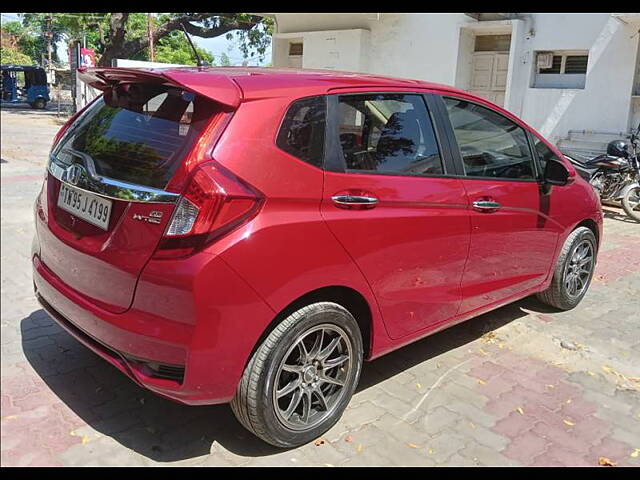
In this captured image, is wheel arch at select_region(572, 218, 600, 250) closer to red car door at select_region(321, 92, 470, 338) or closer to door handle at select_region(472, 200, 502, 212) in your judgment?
door handle at select_region(472, 200, 502, 212)

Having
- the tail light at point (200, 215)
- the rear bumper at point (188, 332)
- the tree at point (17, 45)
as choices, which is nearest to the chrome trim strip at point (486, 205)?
the rear bumper at point (188, 332)

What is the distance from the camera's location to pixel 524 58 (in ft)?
Result: 40.1

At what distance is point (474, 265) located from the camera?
12.2ft

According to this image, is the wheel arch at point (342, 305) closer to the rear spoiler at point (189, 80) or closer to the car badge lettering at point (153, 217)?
the car badge lettering at point (153, 217)

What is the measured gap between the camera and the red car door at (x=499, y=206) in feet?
12.0

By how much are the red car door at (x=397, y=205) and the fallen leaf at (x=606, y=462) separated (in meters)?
1.12

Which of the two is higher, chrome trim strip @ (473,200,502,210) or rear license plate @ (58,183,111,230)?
rear license plate @ (58,183,111,230)

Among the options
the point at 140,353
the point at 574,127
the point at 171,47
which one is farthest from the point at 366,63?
the point at 171,47

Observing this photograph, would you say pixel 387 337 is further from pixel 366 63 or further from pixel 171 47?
pixel 171 47

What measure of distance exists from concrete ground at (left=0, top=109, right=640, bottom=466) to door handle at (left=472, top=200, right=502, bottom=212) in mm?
1067

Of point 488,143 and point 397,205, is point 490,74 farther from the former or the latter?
point 397,205

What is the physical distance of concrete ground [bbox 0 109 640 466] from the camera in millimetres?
2859

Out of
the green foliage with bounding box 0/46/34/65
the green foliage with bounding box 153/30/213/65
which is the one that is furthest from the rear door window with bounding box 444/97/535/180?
the green foliage with bounding box 0/46/34/65
